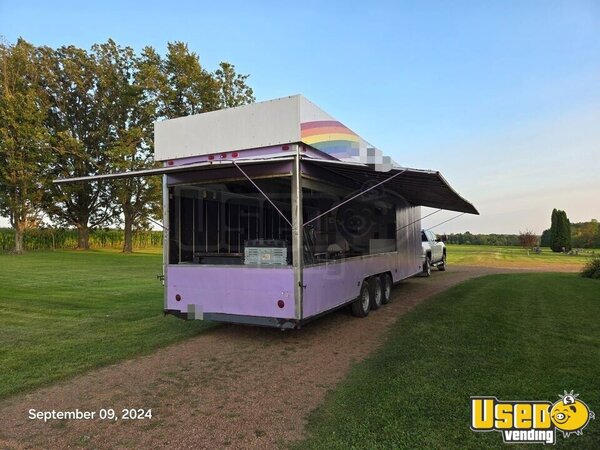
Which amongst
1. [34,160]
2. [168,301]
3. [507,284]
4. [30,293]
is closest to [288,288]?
[168,301]

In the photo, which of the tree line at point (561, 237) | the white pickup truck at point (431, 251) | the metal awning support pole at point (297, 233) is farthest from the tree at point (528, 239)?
the metal awning support pole at point (297, 233)

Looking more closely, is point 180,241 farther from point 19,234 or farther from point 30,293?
point 19,234

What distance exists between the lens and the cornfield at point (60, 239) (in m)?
31.8

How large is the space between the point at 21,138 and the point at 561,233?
148ft

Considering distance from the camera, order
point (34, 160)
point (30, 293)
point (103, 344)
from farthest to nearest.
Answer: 1. point (34, 160)
2. point (30, 293)
3. point (103, 344)

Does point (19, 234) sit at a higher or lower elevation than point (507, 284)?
higher

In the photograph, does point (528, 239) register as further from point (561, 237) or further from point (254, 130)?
point (254, 130)

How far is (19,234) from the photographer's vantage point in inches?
1101

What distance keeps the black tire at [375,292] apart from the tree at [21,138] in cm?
2593

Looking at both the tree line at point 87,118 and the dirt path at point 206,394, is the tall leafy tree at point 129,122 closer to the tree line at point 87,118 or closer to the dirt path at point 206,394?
the tree line at point 87,118

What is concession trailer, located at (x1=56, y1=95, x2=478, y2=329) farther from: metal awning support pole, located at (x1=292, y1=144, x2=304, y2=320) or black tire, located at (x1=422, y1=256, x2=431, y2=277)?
black tire, located at (x1=422, y1=256, x2=431, y2=277)

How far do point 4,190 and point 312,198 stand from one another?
1135 inches

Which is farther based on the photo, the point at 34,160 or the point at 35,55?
Result: the point at 35,55

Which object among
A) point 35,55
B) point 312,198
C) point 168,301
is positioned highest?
point 35,55
